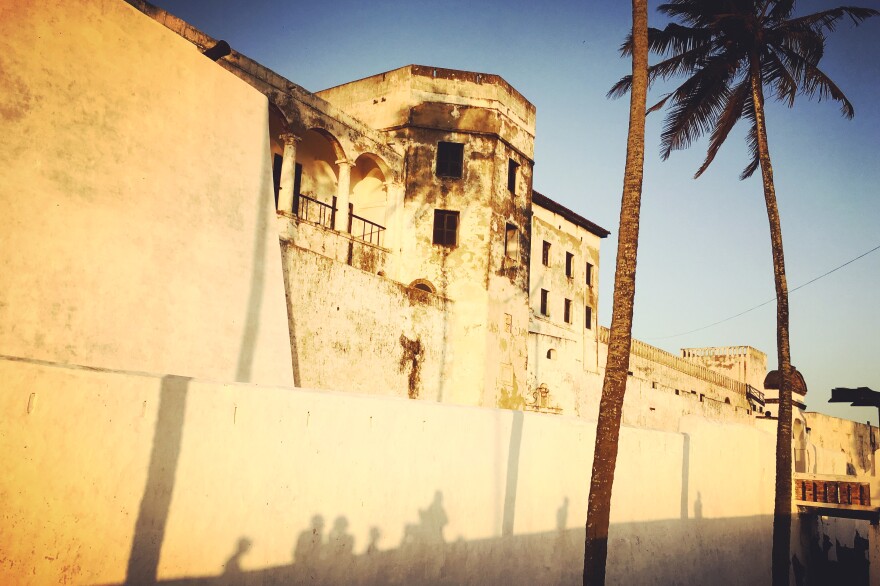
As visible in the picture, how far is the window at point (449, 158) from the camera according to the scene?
21.4 metres

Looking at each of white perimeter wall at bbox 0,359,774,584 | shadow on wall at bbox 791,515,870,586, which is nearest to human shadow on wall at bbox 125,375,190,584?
A: white perimeter wall at bbox 0,359,774,584

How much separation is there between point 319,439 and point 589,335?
27677mm

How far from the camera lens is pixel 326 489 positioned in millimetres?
7668

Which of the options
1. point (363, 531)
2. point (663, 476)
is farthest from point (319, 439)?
point (663, 476)

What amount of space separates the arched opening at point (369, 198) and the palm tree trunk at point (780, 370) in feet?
34.1

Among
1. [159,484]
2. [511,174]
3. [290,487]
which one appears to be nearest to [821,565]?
[511,174]

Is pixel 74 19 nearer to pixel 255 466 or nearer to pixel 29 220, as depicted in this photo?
pixel 29 220

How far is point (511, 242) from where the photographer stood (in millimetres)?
22094

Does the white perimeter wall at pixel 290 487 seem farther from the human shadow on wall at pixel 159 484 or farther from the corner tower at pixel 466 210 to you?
the corner tower at pixel 466 210

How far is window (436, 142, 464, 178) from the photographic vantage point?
21.4 metres

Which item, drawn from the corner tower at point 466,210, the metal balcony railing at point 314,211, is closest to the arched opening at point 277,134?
the metal balcony railing at point 314,211

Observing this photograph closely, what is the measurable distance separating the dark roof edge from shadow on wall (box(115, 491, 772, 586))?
57.4 feet

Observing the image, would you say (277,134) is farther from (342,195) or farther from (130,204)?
(130,204)

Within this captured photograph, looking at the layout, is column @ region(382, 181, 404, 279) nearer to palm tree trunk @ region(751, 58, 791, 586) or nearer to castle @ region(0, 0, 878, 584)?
castle @ region(0, 0, 878, 584)
